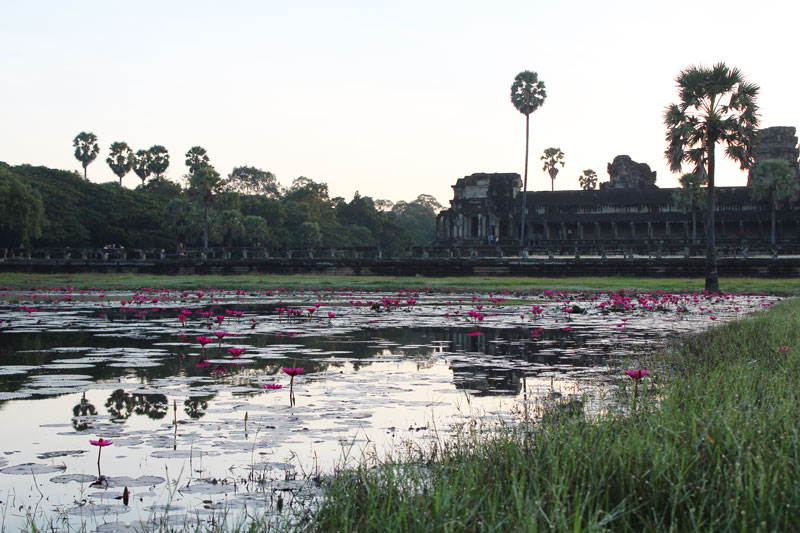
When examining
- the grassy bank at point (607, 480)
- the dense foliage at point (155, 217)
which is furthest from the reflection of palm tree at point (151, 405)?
the dense foliage at point (155, 217)

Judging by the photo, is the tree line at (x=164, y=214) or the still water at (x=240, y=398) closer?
the still water at (x=240, y=398)

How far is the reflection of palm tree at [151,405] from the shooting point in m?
6.45

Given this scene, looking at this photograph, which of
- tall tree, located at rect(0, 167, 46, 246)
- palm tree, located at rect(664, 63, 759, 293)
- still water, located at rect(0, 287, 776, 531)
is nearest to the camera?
still water, located at rect(0, 287, 776, 531)

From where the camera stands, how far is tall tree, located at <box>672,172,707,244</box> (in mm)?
72000

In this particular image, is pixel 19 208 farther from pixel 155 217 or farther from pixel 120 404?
pixel 120 404

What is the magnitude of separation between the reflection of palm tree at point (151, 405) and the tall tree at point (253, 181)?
13333 centimetres

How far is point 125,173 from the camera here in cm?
12100

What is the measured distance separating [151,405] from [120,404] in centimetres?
27

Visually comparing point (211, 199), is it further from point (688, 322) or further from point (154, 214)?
point (688, 322)

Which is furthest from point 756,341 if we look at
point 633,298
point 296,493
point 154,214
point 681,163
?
point 154,214

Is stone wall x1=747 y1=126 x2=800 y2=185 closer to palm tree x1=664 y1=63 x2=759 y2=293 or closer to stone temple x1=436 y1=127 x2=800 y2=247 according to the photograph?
stone temple x1=436 y1=127 x2=800 y2=247

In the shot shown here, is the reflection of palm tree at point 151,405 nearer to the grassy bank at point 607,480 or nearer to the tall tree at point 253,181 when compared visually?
the grassy bank at point 607,480

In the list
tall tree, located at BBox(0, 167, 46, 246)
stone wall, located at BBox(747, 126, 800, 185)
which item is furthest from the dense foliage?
stone wall, located at BBox(747, 126, 800, 185)

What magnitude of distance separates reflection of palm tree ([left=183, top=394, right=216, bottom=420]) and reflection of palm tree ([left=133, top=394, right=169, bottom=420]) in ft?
0.55
